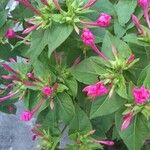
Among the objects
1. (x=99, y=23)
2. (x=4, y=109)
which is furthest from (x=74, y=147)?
(x=4, y=109)

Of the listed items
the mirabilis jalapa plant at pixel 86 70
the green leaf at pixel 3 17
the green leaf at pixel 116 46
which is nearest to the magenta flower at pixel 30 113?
the mirabilis jalapa plant at pixel 86 70

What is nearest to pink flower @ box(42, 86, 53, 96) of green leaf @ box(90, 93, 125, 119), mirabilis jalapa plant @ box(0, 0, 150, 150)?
mirabilis jalapa plant @ box(0, 0, 150, 150)

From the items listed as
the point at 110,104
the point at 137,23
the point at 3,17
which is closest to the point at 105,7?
the point at 137,23

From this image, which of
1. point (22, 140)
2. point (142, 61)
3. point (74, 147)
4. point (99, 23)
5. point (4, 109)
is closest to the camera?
point (99, 23)

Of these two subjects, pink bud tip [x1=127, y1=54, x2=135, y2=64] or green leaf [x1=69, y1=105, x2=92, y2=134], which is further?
green leaf [x1=69, y1=105, x2=92, y2=134]

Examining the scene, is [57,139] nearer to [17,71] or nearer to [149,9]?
[17,71]

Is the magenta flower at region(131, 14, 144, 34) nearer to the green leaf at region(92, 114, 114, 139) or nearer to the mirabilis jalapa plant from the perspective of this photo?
the mirabilis jalapa plant

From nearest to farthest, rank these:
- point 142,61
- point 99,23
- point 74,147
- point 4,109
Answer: point 99,23, point 142,61, point 74,147, point 4,109

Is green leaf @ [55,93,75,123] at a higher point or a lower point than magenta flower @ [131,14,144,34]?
lower
